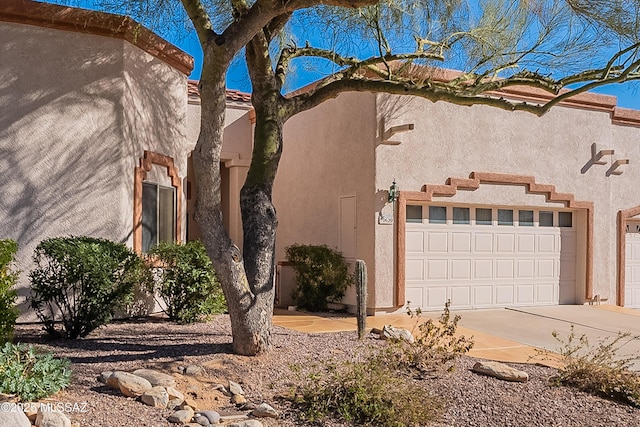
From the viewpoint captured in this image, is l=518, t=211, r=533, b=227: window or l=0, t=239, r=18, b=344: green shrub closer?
l=0, t=239, r=18, b=344: green shrub

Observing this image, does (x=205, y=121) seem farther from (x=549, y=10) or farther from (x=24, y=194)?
(x=549, y=10)

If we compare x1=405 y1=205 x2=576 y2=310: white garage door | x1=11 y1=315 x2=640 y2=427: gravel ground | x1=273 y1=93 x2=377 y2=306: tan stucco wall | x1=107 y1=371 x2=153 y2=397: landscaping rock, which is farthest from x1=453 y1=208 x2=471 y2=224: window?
x1=107 y1=371 x2=153 y2=397: landscaping rock

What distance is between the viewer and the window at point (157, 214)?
10.6 meters

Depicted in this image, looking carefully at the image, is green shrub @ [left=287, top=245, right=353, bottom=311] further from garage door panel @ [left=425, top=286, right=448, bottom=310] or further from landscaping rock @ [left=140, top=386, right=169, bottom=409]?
landscaping rock @ [left=140, top=386, right=169, bottom=409]

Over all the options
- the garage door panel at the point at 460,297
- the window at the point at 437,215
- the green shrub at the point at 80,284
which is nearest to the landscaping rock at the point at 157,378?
the green shrub at the point at 80,284

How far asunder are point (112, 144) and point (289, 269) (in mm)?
4657

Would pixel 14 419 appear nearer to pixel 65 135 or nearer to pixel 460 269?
pixel 65 135

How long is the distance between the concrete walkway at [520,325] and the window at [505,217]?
1828mm

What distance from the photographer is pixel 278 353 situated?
7305 millimetres

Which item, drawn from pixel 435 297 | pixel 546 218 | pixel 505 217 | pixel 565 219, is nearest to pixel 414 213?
pixel 435 297

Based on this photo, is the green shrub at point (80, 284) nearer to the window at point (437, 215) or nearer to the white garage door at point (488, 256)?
the white garage door at point (488, 256)

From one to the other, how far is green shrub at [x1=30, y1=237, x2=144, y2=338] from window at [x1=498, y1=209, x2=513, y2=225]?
316 inches

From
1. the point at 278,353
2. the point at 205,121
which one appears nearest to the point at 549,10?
the point at 205,121

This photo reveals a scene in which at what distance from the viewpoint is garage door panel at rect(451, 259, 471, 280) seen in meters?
12.5
